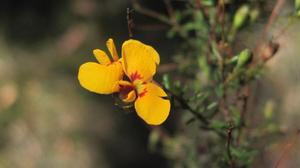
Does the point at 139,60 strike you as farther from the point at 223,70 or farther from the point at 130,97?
the point at 223,70

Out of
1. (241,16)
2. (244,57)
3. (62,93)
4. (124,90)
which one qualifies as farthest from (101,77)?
(62,93)

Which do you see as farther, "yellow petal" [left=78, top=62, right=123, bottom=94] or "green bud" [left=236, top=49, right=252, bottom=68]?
"green bud" [left=236, top=49, right=252, bottom=68]

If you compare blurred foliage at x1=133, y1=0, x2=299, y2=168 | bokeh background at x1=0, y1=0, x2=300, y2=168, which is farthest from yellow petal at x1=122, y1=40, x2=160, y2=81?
bokeh background at x1=0, y1=0, x2=300, y2=168

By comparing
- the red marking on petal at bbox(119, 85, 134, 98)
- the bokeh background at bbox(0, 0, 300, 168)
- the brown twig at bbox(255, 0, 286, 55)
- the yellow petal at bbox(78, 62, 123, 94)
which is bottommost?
the yellow petal at bbox(78, 62, 123, 94)

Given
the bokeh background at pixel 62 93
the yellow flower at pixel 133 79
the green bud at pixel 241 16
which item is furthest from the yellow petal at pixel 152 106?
the bokeh background at pixel 62 93

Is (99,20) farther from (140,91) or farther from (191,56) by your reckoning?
(140,91)

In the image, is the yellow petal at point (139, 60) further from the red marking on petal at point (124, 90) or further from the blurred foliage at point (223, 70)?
the blurred foliage at point (223, 70)

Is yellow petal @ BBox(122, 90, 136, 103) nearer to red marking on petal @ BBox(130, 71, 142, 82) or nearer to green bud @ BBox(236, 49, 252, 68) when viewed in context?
red marking on petal @ BBox(130, 71, 142, 82)
